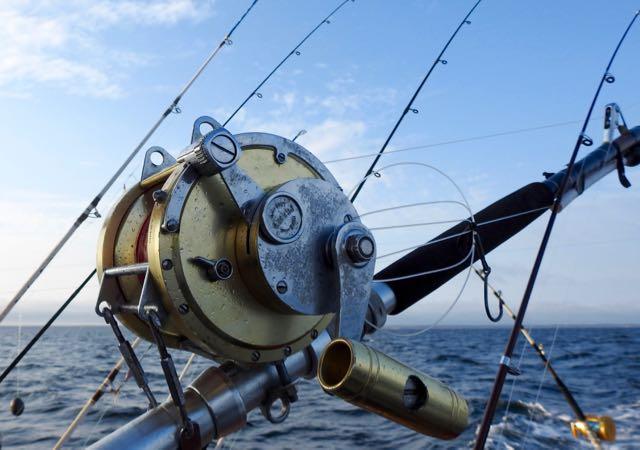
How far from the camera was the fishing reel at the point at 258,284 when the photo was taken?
4.49 ft

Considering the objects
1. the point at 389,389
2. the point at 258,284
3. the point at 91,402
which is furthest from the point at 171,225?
the point at 91,402

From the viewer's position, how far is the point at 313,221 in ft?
4.95

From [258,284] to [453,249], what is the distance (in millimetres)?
941

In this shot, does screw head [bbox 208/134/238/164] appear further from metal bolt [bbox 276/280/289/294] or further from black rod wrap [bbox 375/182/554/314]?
black rod wrap [bbox 375/182/554/314]

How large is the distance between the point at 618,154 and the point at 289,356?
1895 mm

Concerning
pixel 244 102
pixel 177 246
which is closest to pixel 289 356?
pixel 177 246

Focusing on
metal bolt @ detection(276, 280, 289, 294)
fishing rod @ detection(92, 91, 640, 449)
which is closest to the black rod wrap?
fishing rod @ detection(92, 91, 640, 449)

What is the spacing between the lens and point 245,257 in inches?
55.1

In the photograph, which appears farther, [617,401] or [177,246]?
[617,401]

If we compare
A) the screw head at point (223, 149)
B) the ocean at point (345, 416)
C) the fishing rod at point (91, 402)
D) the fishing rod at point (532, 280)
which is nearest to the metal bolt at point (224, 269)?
the screw head at point (223, 149)

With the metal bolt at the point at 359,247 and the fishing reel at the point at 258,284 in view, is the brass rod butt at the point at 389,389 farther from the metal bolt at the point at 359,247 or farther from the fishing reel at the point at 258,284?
the metal bolt at the point at 359,247

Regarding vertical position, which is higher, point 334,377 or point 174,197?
point 174,197

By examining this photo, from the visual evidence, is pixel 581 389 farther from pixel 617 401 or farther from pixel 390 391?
pixel 390 391

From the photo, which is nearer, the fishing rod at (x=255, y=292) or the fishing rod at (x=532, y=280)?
the fishing rod at (x=255, y=292)
